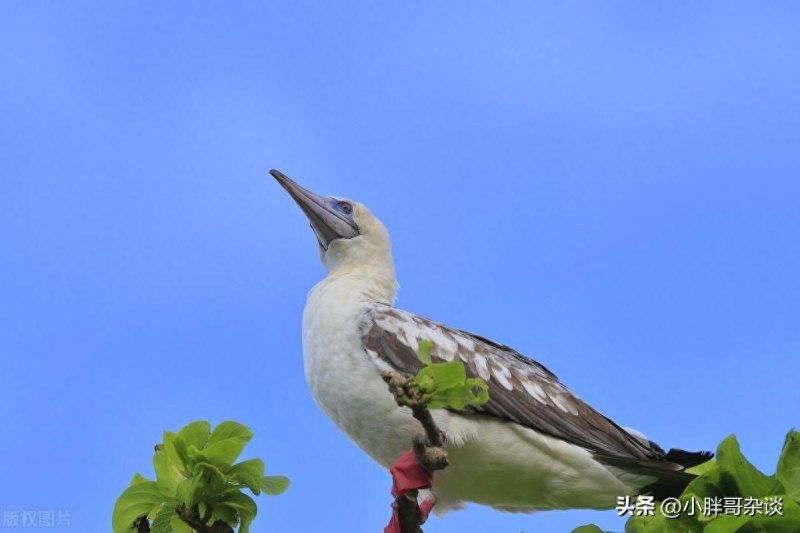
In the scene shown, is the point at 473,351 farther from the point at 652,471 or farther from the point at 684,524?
the point at 684,524

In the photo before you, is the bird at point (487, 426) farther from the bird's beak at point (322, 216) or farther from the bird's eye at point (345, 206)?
the bird's eye at point (345, 206)

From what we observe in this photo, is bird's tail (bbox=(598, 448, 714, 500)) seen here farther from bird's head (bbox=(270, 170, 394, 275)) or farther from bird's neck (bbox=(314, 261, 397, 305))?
bird's head (bbox=(270, 170, 394, 275))

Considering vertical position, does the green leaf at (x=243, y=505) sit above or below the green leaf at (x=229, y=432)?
below

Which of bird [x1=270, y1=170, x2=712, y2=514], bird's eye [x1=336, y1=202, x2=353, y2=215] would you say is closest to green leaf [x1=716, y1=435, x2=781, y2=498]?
bird [x1=270, y1=170, x2=712, y2=514]

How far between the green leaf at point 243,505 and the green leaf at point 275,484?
0.15 meters

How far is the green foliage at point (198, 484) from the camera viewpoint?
720cm

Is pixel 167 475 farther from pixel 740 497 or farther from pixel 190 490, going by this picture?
pixel 740 497

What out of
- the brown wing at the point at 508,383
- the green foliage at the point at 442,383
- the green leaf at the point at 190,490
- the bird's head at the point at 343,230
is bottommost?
the green foliage at the point at 442,383

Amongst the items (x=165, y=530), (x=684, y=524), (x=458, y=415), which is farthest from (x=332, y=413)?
(x=684, y=524)

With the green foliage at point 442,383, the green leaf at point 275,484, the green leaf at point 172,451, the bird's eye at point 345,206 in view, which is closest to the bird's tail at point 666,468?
the green leaf at point 275,484

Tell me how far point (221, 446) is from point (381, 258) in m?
3.67

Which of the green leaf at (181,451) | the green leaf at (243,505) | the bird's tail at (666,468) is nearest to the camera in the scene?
the green leaf at (181,451)

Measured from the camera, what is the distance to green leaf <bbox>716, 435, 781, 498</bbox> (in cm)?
652

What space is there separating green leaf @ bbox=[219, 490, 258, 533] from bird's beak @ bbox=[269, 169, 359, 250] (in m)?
3.73
